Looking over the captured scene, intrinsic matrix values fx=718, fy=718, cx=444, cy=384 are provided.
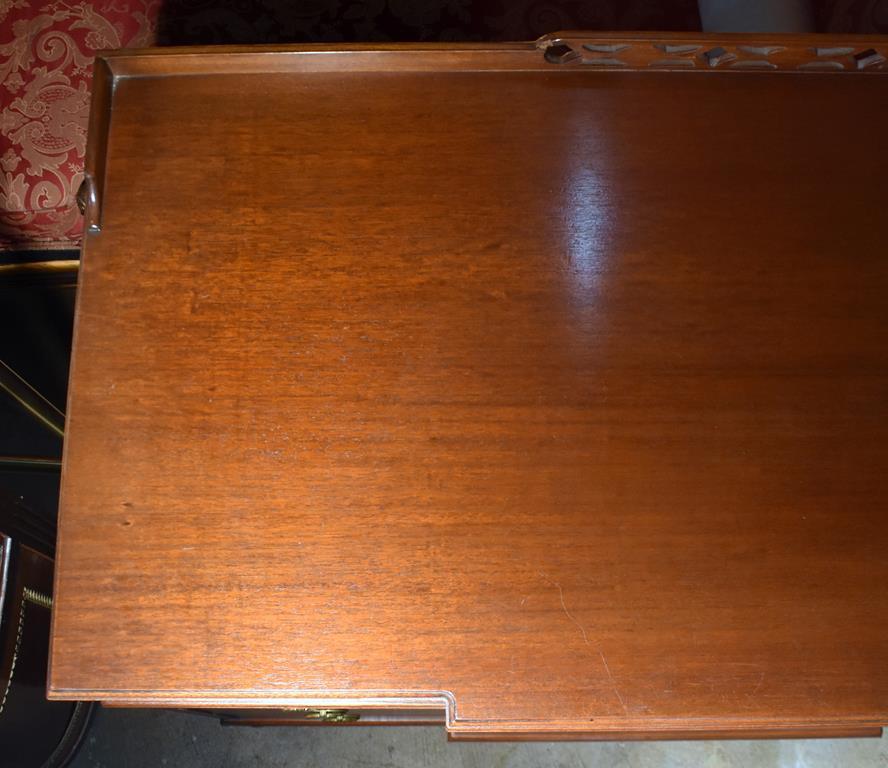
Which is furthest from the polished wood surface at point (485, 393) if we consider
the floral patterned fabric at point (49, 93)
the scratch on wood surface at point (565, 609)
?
the floral patterned fabric at point (49, 93)

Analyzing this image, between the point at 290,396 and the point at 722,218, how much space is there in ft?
1.92

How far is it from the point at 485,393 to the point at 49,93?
2.90 ft

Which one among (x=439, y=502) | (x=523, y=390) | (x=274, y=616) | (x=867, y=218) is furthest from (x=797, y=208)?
(x=274, y=616)

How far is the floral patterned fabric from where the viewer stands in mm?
1146

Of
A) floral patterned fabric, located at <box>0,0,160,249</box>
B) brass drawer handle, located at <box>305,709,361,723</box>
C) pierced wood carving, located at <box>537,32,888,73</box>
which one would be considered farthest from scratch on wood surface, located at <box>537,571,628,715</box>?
floral patterned fabric, located at <box>0,0,160,249</box>

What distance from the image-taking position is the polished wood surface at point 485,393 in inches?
30.9

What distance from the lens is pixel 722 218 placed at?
91cm

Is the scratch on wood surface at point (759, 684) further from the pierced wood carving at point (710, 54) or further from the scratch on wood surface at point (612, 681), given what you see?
the pierced wood carving at point (710, 54)

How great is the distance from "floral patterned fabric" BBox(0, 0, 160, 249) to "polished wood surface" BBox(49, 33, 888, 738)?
0.90 ft

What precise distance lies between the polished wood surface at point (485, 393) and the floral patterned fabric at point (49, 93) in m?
0.27

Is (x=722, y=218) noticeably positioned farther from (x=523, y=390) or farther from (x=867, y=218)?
(x=523, y=390)

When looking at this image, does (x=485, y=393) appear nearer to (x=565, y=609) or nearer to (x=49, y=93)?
(x=565, y=609)

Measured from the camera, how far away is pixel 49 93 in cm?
115

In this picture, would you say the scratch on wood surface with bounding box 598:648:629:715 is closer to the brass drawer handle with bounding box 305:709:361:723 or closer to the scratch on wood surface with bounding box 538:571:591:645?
the scratch on wood surface with bounding box 538:571:591:645
